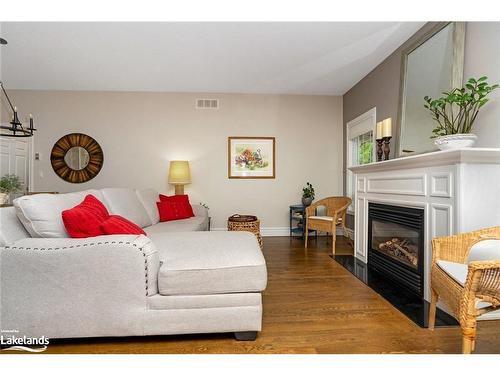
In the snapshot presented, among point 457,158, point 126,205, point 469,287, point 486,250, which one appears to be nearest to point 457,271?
point 469,287

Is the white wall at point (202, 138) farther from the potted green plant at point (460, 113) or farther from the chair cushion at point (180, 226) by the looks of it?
the potted green plant at point (460, 113)

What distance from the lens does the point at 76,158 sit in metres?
4.91

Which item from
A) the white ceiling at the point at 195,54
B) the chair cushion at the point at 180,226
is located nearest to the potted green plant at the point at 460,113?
the white ceiling at the point at 195,54

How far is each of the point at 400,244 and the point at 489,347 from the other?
116 centimetres

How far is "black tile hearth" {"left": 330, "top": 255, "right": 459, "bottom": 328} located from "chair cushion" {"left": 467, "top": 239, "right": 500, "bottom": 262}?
18.9 inches

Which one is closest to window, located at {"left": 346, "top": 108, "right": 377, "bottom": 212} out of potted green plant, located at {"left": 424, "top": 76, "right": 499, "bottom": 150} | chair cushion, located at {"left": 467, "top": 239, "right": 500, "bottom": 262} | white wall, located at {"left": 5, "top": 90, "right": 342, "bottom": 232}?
white wall, located at {"left": 5, "top": 90, "right": 342, "bottom": 232}

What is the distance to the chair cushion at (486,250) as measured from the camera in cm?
185

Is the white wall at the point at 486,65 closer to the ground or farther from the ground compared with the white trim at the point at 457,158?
farther from the ground

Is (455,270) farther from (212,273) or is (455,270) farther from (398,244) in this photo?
(212,273)

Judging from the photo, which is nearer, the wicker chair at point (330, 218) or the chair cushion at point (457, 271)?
the chair cushion at point (457, 271)

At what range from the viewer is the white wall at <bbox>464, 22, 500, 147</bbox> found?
2.05m

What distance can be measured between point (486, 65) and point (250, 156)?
3501 mm

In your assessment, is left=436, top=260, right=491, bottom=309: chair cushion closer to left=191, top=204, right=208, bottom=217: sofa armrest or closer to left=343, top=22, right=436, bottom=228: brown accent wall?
left=343, top=22, right=436, bottom=228: brown accent wall

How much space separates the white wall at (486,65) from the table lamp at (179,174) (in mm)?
3845
